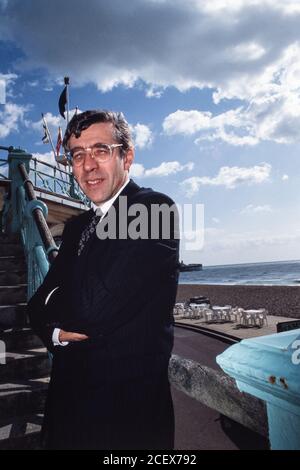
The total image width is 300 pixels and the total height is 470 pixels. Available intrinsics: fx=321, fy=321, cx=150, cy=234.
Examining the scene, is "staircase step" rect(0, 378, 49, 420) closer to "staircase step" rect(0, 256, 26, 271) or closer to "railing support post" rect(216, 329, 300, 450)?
"staircase step" rect(0, 256, 26, 271)

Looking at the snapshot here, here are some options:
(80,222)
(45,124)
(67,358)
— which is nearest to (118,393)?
(67,358)

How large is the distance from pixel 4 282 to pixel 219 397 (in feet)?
14.5

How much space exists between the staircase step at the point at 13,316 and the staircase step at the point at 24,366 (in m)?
0.51

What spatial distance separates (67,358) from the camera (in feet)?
4.50

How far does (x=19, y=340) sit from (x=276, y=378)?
141 inches

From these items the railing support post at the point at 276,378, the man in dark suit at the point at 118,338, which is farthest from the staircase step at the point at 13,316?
the railing support post at the point at 276,378

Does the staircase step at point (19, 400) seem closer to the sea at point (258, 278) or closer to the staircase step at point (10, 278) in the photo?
the staircase step at point (10, 278)

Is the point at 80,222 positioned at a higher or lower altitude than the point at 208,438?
higher

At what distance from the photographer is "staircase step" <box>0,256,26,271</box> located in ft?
17.0

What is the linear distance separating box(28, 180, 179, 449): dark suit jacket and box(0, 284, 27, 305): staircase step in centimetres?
339

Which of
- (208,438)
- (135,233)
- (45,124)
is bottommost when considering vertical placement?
(208,438)

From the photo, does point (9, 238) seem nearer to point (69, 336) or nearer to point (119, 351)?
point (69, 336)

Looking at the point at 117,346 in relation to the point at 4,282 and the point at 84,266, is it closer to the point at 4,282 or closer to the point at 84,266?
the point at 84,266

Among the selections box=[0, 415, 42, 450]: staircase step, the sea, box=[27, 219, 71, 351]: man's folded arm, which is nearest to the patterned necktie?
box=[27, 219, 71, 351]: man's folded arm
